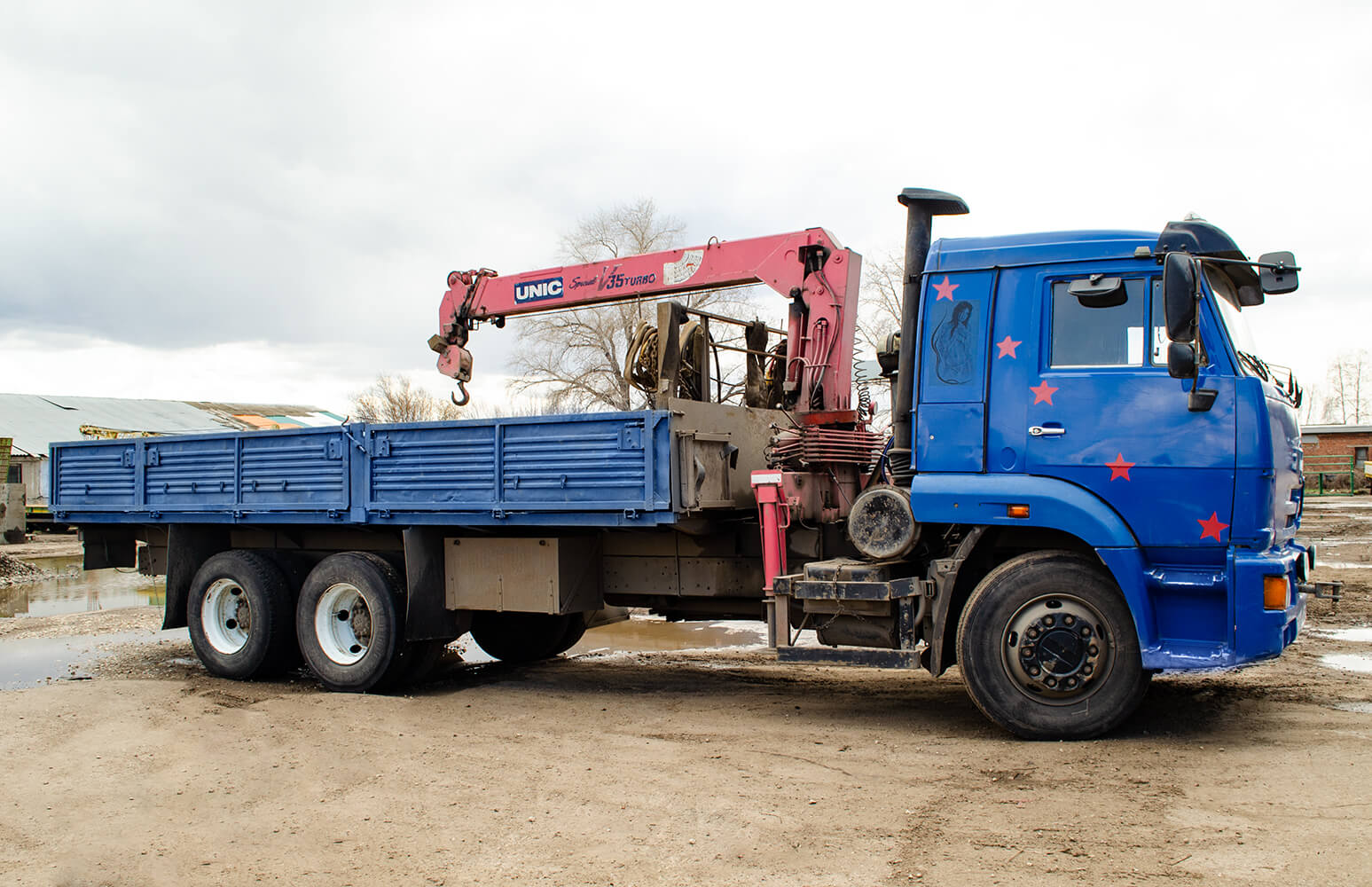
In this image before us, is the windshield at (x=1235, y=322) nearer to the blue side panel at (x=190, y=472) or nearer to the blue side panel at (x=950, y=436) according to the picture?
the blue side panel at (x=950, y=436)

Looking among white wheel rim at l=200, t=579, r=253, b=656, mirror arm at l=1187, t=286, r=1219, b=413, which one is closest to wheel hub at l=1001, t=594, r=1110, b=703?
mirror arm at l=1187, t=286, r=1219, b=413

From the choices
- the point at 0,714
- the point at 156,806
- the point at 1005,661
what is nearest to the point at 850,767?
the point at 1005,661

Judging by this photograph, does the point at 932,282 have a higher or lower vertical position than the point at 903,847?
higher

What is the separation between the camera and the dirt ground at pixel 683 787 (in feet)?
14.1

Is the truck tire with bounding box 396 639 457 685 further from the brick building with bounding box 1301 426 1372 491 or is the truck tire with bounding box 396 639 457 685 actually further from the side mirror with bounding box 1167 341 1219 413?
the brick building with bounding box 1301 426 1372 491

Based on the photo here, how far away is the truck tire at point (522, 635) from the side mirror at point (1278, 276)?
6.19m

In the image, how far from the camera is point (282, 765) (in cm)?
609

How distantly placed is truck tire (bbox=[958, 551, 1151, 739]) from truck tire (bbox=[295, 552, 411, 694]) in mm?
4465

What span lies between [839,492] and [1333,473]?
38104 millimetres

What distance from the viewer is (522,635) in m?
10.0

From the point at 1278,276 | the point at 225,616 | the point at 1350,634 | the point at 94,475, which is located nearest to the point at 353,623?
the point at 225,616

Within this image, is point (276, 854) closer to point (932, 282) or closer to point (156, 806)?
point (156, 806)

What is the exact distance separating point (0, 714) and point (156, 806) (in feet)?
9.54

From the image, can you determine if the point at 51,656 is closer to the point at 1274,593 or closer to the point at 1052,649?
the point at 1052,649
